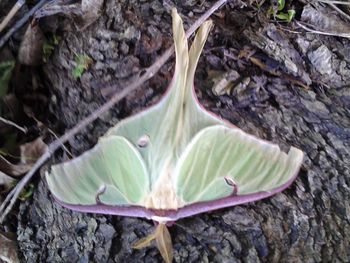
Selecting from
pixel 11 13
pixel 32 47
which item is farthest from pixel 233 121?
pixel 11 13

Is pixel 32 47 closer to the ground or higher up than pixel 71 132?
higher up

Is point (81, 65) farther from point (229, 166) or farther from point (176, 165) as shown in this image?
point (229, 166)

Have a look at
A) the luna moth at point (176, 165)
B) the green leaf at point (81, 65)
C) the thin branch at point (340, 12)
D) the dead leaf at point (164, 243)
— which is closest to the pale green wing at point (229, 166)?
the luna moth at point (176, 165)

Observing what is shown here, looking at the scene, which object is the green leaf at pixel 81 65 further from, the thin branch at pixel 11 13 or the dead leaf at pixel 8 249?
the dead leaf at pixel 8 249

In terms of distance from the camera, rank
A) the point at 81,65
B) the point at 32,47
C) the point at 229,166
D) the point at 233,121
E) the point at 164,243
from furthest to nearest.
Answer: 1. the point at 32,47
2. the point at 81,65
3. the point at 233,121
4. the point at 229,166
5. the point at 164,243

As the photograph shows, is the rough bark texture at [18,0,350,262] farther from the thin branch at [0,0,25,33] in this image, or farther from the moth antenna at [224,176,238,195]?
the thin branch at [0,0,25,33]

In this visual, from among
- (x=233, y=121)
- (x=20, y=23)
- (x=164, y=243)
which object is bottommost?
(x=164, y=243)

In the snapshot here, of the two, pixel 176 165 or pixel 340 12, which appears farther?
pixel 340 12

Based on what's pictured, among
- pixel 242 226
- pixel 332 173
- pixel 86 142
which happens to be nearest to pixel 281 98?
pixel 332 173
